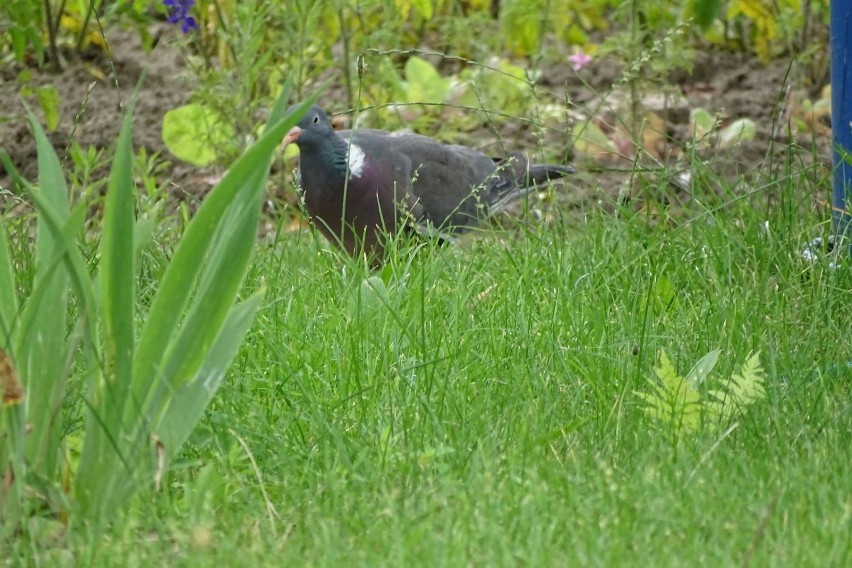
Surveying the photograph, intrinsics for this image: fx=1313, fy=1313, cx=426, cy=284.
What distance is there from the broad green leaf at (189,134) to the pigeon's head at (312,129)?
71 centimetres

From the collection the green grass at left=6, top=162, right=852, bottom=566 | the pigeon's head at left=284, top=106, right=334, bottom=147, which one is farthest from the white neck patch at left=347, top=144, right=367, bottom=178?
the green grass at left=6, top=162, right=852, bottom=566

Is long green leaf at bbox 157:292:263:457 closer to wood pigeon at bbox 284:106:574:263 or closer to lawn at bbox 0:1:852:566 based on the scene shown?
lawn at bbox 0:1:852:566

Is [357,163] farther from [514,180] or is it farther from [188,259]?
[188,259]

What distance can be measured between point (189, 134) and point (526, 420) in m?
2.77

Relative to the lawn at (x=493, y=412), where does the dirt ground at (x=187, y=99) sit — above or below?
below

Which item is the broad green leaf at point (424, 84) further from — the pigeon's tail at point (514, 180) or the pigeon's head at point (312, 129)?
the pigeon's head at point (312, 129)

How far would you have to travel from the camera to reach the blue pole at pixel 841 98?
10.2 feet

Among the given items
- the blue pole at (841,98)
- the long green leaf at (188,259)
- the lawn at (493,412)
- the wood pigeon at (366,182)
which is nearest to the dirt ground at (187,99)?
the wood pigeon at (366,182)

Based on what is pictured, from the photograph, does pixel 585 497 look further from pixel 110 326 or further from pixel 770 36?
pixel 770 36

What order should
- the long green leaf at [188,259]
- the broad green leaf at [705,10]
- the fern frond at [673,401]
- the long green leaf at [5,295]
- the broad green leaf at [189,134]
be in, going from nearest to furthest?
the long green leaf at [188,259] < the long green leaf at [5,295] < the fern frond at [673,401] < the broad green leaf at [705,10] < the broad green leaf at [189,134]

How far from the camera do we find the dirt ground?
498cm

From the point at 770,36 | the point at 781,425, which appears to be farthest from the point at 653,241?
the point at 770,36

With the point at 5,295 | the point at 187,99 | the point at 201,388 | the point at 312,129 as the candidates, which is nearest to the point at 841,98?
the point at 312,129

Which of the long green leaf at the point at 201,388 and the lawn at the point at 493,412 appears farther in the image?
the long green leaf at the point at 201,388
